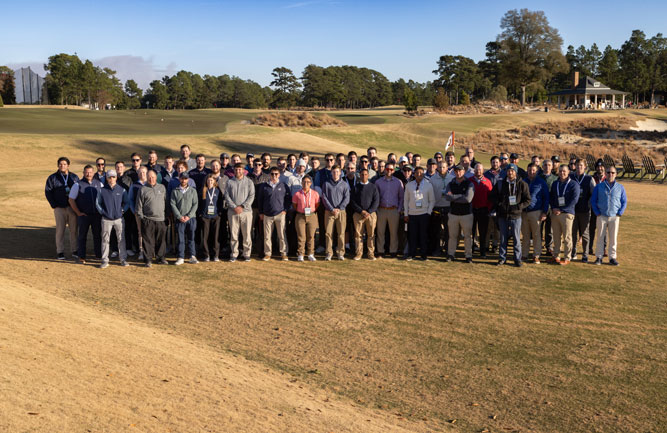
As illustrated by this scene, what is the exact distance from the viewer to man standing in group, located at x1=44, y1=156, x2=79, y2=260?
1194 centimetres

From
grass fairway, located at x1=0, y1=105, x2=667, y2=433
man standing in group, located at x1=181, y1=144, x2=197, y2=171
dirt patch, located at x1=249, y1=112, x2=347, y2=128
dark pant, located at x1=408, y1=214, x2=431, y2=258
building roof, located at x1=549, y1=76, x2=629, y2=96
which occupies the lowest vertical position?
grass fairway, located at x1=0, y1=105, x2=667, y2=433

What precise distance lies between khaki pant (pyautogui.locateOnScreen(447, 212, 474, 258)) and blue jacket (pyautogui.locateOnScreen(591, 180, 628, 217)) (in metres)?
2.55

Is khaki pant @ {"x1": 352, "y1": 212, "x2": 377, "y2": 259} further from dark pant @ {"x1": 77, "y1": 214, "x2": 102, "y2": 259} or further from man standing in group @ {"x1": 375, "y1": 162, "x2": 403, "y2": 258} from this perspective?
dark pant @ {"x1": 77, "y1": 214, "x2": 102, "y2": 259}

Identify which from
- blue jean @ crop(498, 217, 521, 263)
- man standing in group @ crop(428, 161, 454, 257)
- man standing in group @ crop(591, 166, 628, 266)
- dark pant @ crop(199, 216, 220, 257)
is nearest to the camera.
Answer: blue jean @ crop(498, 217, 521, 263)

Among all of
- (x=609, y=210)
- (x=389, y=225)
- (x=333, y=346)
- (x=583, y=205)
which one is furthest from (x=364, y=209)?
(x=333, y=346)

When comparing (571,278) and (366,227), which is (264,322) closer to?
(366,227)

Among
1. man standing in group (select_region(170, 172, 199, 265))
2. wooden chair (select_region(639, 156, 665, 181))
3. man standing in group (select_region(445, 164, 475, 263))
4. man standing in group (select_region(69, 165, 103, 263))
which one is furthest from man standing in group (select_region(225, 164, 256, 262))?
wooden chair (select_region(639, 156, 665, 181))

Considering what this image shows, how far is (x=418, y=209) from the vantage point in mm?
12203

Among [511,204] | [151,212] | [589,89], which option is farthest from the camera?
[589,89]

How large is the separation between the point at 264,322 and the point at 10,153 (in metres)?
25.8

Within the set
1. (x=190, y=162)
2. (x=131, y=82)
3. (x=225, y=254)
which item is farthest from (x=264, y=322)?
(x=131, y=82)

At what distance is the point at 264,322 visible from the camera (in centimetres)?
836

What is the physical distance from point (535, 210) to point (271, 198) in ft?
17.4

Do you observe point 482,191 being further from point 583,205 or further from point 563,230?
point 583,205
